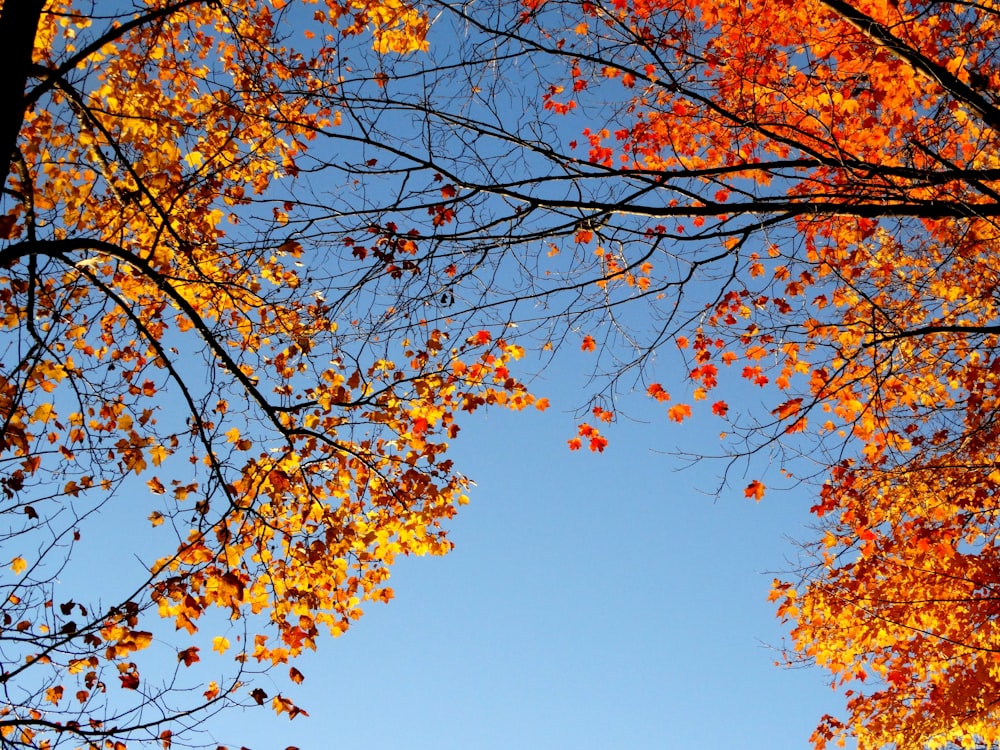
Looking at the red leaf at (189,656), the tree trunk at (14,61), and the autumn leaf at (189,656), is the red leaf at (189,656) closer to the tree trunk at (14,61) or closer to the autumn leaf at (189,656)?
the autumn leaf at (189,656)

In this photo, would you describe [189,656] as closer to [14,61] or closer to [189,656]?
[189,656]

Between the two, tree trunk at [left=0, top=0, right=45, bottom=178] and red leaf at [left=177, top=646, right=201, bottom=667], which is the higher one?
tree trunk at [left=0, top=0, right=45, bottom=178]

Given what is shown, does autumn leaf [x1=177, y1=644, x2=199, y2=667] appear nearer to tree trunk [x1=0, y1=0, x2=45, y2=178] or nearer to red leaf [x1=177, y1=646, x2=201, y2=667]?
red leaf [x1=177, y1=646, x2=201, y2=667]

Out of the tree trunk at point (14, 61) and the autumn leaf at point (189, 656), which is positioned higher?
the tree trunk at point (14, 61)

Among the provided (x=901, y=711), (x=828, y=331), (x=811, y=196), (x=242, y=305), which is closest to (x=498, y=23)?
(x=811, y=196)

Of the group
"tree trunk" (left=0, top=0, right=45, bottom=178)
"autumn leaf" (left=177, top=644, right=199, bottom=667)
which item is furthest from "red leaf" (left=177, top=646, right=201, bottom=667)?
"tree trunk" (left=0, top=0, right=45, bottom=178)

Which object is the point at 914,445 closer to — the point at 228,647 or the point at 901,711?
the point at 901,711

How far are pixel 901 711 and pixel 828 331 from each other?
618 cm

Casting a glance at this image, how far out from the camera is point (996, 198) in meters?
4.98

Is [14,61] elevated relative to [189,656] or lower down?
elevated

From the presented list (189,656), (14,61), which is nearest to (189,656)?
(189,656)

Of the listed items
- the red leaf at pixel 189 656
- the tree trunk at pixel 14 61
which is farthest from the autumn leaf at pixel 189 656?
the tree trunk at pixel 14 61

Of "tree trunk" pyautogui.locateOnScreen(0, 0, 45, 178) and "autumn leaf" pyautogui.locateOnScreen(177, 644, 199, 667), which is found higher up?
"tree trunk" pyautogui.locateOnScreen(0, 0, 45, 178)

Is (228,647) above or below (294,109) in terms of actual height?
below
